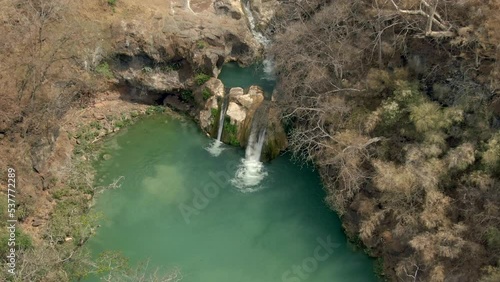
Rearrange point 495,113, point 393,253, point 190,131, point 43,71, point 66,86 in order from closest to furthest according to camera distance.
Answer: point 495,113 → point 393,253 → point 43,71 → point 66,86 → point 190,131

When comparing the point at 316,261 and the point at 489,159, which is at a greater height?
the point at 489,159

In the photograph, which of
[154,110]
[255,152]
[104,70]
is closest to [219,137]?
[255,152]

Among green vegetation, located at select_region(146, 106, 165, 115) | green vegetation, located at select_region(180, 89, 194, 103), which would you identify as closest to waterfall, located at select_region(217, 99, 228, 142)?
green vegetation, located at select_region(180, 89, 194, 103)

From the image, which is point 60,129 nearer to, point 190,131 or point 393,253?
point 190,131

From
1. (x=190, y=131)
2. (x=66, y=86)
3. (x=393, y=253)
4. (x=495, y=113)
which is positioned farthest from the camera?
(x=190, y=131)

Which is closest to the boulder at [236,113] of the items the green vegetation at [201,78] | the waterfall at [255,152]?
the waterfall at [255,152]

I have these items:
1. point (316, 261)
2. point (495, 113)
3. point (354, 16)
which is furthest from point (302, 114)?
point (495, 113)

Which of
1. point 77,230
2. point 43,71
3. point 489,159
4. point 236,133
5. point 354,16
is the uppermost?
point 354,16
